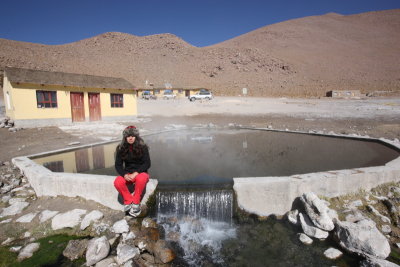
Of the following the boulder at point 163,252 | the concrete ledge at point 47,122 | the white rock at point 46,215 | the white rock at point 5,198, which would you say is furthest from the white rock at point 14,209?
the concrete ledge at point 47,122

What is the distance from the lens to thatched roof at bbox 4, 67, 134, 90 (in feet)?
53.2

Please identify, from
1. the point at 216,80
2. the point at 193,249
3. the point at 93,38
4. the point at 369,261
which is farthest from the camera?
the point at 93,38

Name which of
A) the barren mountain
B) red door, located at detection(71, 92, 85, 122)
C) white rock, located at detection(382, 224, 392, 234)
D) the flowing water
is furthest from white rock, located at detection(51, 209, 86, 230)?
the barren mountain

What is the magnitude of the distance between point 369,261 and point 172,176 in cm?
456

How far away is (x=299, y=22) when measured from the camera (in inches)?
5748

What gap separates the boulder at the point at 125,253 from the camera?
4.02m

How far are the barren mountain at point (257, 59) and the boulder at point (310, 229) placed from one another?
150 feet

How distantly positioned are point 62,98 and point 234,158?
15765mm

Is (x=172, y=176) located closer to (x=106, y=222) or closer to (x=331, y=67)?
(x=106, y=222)


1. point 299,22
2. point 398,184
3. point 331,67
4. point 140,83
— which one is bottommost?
point 398,184

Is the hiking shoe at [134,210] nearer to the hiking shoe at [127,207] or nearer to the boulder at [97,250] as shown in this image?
the hiking shoe at [127,207]

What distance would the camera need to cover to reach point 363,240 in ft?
13.8

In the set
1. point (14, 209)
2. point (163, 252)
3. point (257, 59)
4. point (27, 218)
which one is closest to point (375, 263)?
point (163, 252)

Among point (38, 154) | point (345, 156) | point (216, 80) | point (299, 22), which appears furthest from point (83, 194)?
point (299, 22)
